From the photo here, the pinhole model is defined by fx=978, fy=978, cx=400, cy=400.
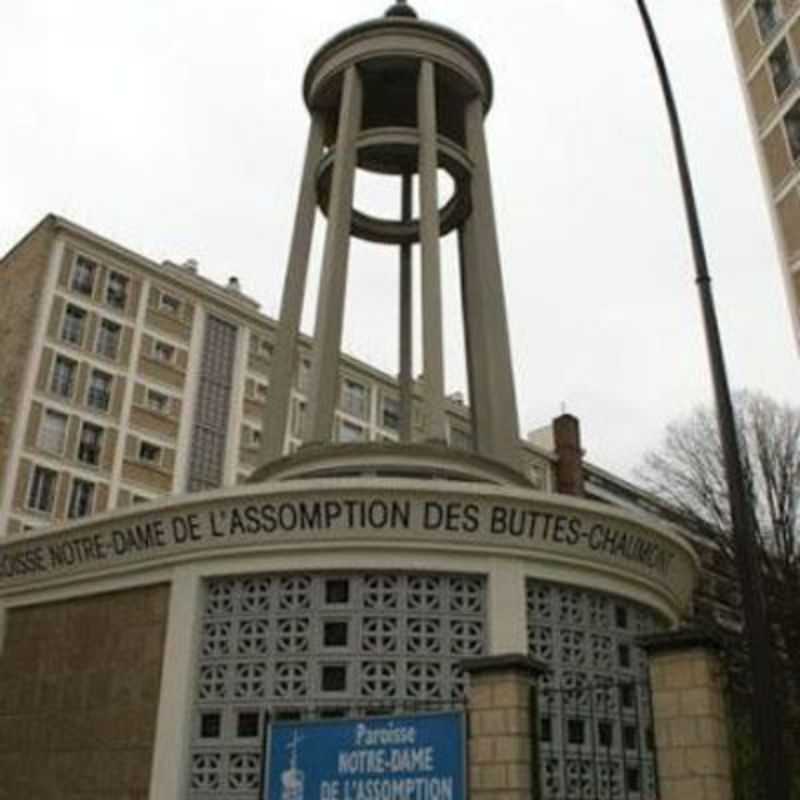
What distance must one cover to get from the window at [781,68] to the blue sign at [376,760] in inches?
943

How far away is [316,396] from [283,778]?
7382mm

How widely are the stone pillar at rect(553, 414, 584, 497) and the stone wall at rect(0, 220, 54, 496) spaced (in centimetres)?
2432

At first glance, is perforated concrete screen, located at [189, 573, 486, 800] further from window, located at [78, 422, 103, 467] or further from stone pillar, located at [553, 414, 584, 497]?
stone pillar, located at [553, 414, 584, 497]

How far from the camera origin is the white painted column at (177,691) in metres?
11.3

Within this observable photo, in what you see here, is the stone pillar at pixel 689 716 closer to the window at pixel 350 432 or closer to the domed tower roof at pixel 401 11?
the domed tower roof at pixel 401 11

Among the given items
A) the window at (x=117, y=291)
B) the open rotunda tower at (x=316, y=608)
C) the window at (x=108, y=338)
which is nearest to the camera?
the open rotunda tower at (x=316, y=608)

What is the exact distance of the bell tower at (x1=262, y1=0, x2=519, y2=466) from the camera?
15812 mm

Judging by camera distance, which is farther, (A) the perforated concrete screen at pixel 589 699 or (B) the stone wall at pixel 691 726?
(A) the perforated concrete screen at pixel 589 699

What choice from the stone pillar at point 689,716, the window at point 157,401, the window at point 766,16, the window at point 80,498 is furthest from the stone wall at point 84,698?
the window at point 157,401

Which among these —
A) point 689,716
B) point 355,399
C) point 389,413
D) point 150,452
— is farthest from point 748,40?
point 389,413

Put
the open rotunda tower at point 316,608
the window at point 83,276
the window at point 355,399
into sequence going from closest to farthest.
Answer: the open rotunda tower at point 316,608
the window at point 83,276
the window at point 355,399

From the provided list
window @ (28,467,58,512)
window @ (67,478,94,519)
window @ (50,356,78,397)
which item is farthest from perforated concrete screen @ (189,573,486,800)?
window @ (50,356,78,397)

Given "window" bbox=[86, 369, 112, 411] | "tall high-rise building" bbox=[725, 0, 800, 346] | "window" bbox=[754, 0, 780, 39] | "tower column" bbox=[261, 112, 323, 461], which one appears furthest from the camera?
"window" bbox=[86, 369, 112, 411]

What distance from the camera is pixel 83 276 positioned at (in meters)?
40.8
